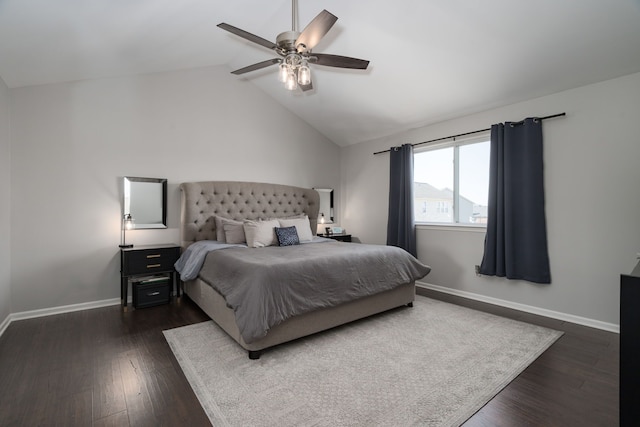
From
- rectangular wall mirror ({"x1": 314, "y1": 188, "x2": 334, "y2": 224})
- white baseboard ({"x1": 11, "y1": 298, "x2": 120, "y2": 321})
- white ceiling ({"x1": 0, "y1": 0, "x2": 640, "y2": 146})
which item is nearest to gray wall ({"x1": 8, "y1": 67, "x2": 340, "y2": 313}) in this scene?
white baseboard ({"x1": 11, "y1": 298, "x2": 120, "y2": 321})

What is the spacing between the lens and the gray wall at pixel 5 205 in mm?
2967

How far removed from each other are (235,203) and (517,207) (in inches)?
146

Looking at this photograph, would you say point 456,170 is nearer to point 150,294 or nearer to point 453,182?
point 453,182

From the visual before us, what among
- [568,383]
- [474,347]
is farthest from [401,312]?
[568,383]

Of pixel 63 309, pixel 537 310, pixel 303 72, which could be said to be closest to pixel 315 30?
pixel 303 72

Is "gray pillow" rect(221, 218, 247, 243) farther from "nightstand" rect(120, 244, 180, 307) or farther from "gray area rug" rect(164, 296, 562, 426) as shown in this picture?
"gray area rug" rect(164, 296, 562, 426)

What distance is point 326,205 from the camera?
5.80 metres

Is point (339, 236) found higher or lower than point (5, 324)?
higher

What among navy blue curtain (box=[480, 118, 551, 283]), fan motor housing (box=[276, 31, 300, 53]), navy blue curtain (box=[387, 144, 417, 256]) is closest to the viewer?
fan motor housing (box=[276, 31, 300, 53])

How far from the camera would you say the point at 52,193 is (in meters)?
3.41

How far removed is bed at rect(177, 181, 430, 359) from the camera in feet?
7.89

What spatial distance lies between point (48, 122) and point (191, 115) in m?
1.56

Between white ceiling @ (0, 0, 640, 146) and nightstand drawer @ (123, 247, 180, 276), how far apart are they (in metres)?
2.08

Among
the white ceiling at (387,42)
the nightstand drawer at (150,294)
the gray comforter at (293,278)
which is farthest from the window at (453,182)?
the nightstand drawer at (150,294)
